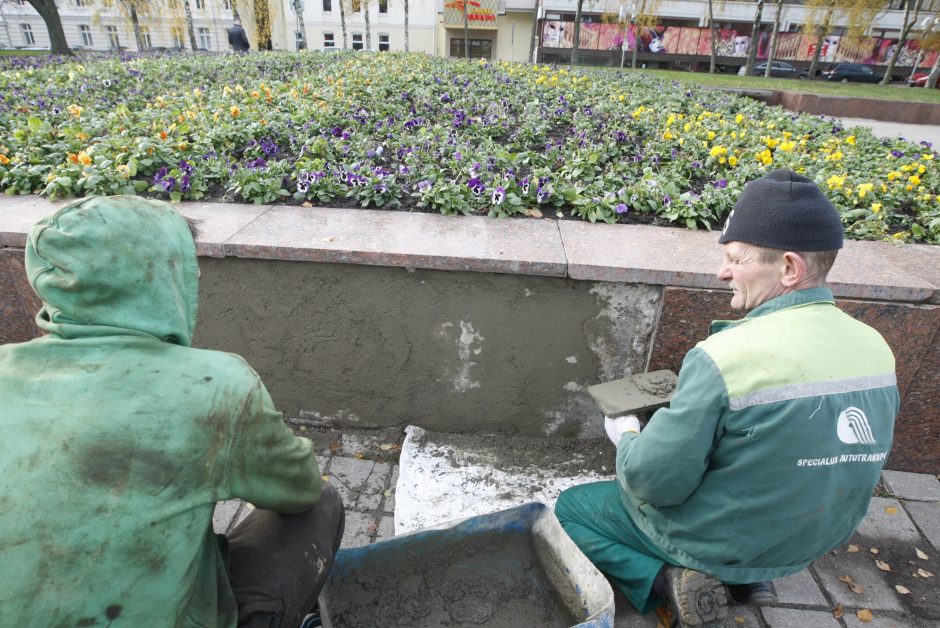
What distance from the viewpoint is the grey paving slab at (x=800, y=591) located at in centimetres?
213

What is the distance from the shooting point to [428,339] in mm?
2744

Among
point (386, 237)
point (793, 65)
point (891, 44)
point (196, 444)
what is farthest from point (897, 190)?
point (891, 44)

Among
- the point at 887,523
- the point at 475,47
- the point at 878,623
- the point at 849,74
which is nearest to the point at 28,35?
the point at 475,47

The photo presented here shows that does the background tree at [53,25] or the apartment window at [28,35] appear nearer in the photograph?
the background tree at [53,25]

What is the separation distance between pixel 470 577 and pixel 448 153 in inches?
115

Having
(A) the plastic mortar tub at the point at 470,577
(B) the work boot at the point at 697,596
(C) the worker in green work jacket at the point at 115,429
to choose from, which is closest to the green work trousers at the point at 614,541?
(B) the work boot at the point at 697,596

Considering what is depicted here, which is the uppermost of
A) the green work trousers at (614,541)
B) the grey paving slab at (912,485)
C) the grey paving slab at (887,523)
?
the green work trousers at (614,541)

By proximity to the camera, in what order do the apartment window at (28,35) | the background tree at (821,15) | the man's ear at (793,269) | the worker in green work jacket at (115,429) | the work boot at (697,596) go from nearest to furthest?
the worker in green work jacket at (115,429) < the man's ear at (793,269) < the work boot at (697,596) < the background tree at (821,15) < the apartment window at (28,35)

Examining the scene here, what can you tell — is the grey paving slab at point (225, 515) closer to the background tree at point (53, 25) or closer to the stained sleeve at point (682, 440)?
the stained sleeve at point (682, 440)

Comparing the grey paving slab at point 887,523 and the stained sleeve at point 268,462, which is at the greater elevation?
the stained sleeve at point 268,462

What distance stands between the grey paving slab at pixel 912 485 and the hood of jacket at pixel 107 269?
10.1 ft

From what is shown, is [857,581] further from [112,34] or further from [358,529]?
[112,34]

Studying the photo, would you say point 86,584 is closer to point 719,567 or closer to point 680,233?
point 719,567

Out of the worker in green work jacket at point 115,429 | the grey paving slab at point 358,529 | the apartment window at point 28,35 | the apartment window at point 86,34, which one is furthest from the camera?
the apartment window at point 86,34
